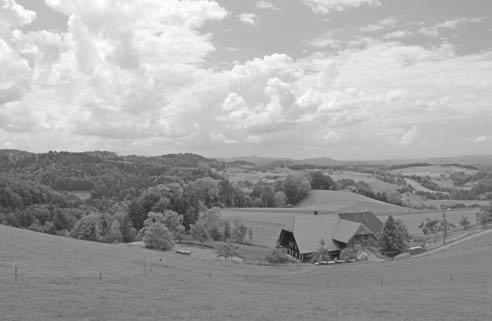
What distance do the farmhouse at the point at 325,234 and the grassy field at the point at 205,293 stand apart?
39.2m

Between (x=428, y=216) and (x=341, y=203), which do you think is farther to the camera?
(x=341, y=203)

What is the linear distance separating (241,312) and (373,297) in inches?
400

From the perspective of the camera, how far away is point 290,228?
313 ft

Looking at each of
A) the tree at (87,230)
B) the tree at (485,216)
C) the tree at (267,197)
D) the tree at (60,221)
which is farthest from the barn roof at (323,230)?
the tree at (60,221)

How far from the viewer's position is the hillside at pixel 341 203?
139 metres

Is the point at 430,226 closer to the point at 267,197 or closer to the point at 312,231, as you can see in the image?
the point at 312,231

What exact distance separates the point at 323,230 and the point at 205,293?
65.0 meters

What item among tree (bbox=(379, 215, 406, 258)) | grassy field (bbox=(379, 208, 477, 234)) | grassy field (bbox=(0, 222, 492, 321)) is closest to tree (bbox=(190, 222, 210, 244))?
tree (bbox=(379, 215, 406, 258))

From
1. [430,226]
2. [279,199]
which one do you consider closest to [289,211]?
[279,199]

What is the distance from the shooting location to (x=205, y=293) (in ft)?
95.1

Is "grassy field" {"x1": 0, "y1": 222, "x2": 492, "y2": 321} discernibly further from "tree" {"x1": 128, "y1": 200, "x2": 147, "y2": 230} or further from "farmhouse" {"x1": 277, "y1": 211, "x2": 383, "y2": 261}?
"tree" {"x1": 128, "y1": 200, "x2": 147, "y2": 230}

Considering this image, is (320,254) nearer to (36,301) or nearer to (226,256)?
(226,256)

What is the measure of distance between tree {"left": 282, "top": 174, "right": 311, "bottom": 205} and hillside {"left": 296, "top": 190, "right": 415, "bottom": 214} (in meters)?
2.06

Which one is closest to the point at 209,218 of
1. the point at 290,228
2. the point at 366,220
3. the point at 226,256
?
the point at 290,228
